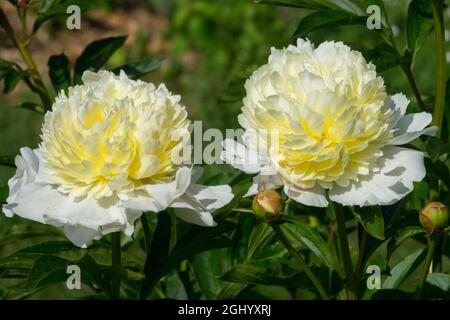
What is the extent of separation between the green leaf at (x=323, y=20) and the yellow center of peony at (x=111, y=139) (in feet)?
1.05

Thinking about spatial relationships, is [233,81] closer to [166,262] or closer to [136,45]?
[166,262]

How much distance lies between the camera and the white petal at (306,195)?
1163 mm

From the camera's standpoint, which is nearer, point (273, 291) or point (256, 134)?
point (256, 134)

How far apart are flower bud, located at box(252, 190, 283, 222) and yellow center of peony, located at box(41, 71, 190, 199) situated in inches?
5.2

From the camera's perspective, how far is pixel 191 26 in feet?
14.8

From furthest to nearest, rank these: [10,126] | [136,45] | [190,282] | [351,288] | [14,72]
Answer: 1. [136,45]
2. [10,126]
3. [190,282]
4. [14,72]
5. [351,288]

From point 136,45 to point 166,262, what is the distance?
10.7 ft

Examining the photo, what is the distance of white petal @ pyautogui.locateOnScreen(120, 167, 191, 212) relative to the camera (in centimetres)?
113

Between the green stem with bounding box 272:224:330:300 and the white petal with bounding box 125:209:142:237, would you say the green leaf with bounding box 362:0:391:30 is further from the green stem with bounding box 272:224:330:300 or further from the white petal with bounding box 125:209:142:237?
the white petal with bounding box 125:209:142:237

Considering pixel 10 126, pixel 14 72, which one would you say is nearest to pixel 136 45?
pixel 10 126

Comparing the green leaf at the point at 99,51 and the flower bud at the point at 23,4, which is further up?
the flower bud at the point at 23,4

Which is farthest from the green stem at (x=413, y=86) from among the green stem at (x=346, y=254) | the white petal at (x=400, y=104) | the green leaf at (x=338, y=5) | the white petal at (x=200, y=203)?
the white petal at (x=200, y=203)

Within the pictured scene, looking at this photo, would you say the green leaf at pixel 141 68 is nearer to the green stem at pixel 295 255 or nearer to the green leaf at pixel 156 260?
the green leaf at pixel 156 260

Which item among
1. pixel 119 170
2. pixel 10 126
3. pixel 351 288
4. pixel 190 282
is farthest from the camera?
pixel 10 126
